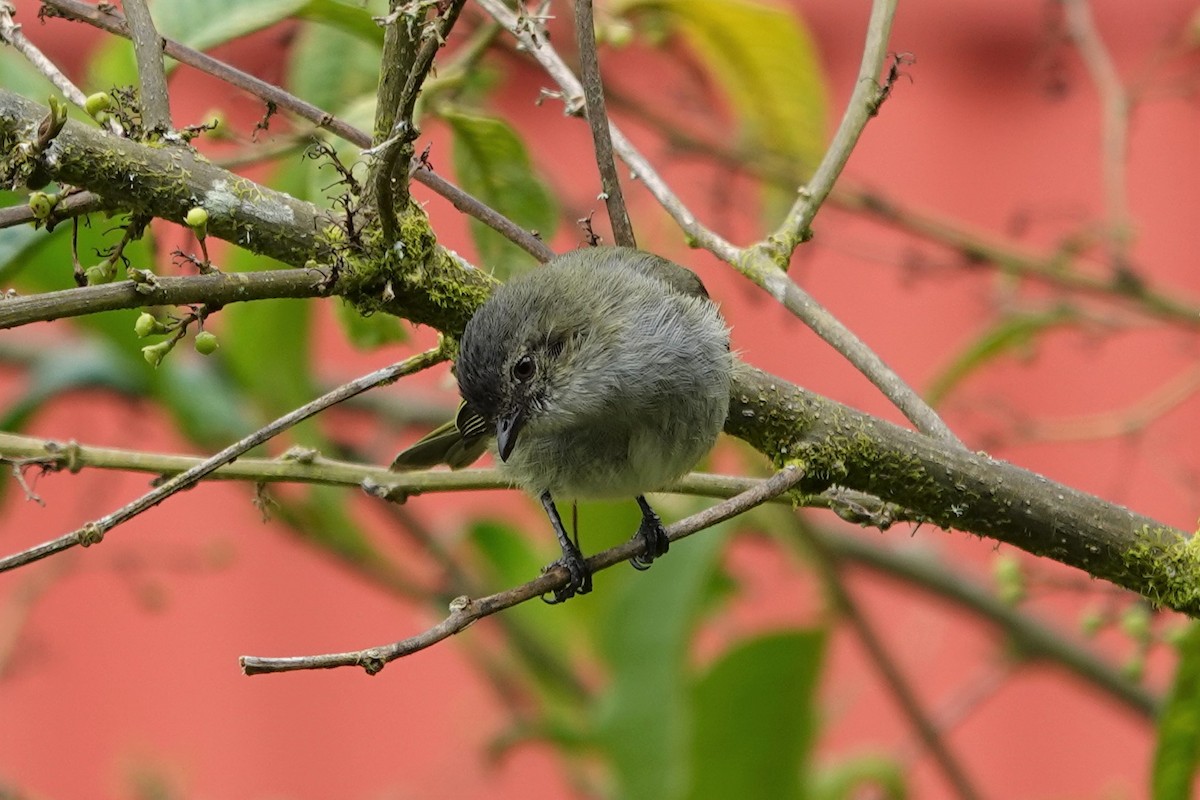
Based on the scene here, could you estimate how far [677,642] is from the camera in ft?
9.98

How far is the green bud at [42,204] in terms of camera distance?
1472 mm

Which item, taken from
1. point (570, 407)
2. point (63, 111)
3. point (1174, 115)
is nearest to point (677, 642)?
point (570, 407)

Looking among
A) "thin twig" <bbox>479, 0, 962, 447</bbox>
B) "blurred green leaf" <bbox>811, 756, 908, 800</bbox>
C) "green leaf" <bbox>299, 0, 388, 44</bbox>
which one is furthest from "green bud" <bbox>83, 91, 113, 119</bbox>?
"blurred green leaf" <bbox>811, 756, 908, 800</bbox>

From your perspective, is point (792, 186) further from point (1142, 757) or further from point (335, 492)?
point (1142, 757)

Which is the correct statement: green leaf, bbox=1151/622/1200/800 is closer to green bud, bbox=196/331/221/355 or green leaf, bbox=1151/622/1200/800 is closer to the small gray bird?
the small gray bird

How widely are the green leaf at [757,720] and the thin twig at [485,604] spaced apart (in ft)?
4.86

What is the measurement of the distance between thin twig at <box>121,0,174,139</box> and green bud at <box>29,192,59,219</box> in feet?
0.68

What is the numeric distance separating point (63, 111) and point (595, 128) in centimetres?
82

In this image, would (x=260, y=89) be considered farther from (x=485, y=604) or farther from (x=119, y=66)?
(x=119, y=66)

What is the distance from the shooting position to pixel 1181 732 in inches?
96.5

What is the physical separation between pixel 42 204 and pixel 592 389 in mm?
1275

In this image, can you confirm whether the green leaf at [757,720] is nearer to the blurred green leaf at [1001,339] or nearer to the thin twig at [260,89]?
the blurred green leaf at [1001,339]

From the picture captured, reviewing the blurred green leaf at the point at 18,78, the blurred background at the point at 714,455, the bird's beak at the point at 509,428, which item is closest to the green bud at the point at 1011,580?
the blurred background at the point at 714,455

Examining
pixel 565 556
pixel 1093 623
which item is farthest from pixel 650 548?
pixel 1093 623
